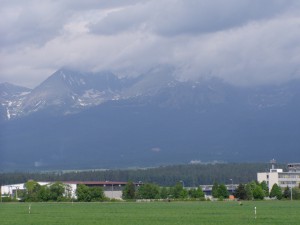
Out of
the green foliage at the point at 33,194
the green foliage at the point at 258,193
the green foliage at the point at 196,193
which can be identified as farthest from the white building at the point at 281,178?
the green foliage at the point at 33,194

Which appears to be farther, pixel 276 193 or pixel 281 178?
pixel 281 178

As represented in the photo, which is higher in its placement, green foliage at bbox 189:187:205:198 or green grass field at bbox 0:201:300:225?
green foliage at bbox 189:187:205:198

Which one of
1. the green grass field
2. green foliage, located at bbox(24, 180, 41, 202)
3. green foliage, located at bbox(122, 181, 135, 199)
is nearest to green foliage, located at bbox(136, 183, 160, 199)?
green foliage, located at bbox(122, 181, 135, 199)

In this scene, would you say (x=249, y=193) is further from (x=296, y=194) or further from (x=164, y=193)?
(x=164, y=193)

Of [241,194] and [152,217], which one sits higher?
[241,194]

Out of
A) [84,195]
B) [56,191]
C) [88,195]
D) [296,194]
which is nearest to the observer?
[84,195]

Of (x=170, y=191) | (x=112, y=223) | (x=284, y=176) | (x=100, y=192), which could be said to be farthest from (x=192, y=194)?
(x=112, y=223)

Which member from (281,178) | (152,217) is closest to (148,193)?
(281,178)

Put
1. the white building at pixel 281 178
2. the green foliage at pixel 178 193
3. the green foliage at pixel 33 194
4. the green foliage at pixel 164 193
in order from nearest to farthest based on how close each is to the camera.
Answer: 1. the green foliage at pixel 33 194
2. the green foliage at pixel 178 193
3. the green foliage at pixel 164 193
4. the white building at pixel 281 178

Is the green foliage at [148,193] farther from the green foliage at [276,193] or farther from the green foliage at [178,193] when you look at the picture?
the green foliage at [276,193]

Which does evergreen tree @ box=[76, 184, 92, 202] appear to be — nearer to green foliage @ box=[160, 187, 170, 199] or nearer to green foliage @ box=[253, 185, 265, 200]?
green foliage @ box=[160, 187, 170, 199]

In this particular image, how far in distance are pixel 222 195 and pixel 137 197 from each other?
1398cm

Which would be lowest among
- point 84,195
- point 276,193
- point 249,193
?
point 84,195

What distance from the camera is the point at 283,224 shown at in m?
47.2
